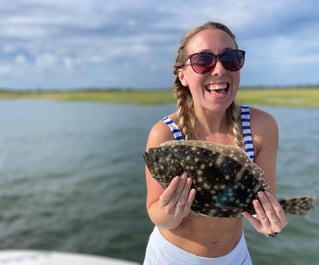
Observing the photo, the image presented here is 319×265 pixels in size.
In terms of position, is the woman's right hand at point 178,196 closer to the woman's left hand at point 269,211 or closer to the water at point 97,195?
the woman's left hand at point 269,211

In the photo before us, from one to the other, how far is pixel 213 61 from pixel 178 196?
96 centimetres

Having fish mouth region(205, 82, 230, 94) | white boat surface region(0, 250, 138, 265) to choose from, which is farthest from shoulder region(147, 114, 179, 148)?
white boat surface region(0, 250, 138, 265)

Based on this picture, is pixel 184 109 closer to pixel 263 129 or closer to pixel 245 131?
pixel 245 131

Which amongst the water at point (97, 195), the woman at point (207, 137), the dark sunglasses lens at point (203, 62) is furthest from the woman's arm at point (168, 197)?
the water at point (97, 195)

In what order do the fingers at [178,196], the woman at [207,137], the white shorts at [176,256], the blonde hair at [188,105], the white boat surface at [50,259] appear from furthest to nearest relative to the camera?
the white boat surface at [50,259], the white shorts at [176,256], the blonde hair at [188,105], the woman at [207,137], the fingers at [178,196]

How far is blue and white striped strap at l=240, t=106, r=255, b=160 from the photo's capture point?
2.87m

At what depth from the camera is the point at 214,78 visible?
8.92 feet

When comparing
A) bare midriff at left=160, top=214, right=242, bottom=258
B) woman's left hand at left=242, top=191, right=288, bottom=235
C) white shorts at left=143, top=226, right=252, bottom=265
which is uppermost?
woman's left hand at left=242, top=191, right=288, bottom=235

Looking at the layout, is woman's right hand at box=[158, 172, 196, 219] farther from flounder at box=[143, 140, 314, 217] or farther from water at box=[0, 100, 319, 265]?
water at box=[0, 100, 319, 265]

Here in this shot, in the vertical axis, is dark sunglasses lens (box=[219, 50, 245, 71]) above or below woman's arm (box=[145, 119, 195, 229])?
Result: above

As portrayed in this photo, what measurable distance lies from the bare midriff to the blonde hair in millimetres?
671

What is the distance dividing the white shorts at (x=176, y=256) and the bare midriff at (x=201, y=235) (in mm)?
43

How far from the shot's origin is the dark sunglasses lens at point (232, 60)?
2689mm

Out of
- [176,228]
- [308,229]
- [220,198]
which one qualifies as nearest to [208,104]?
[220,198]
